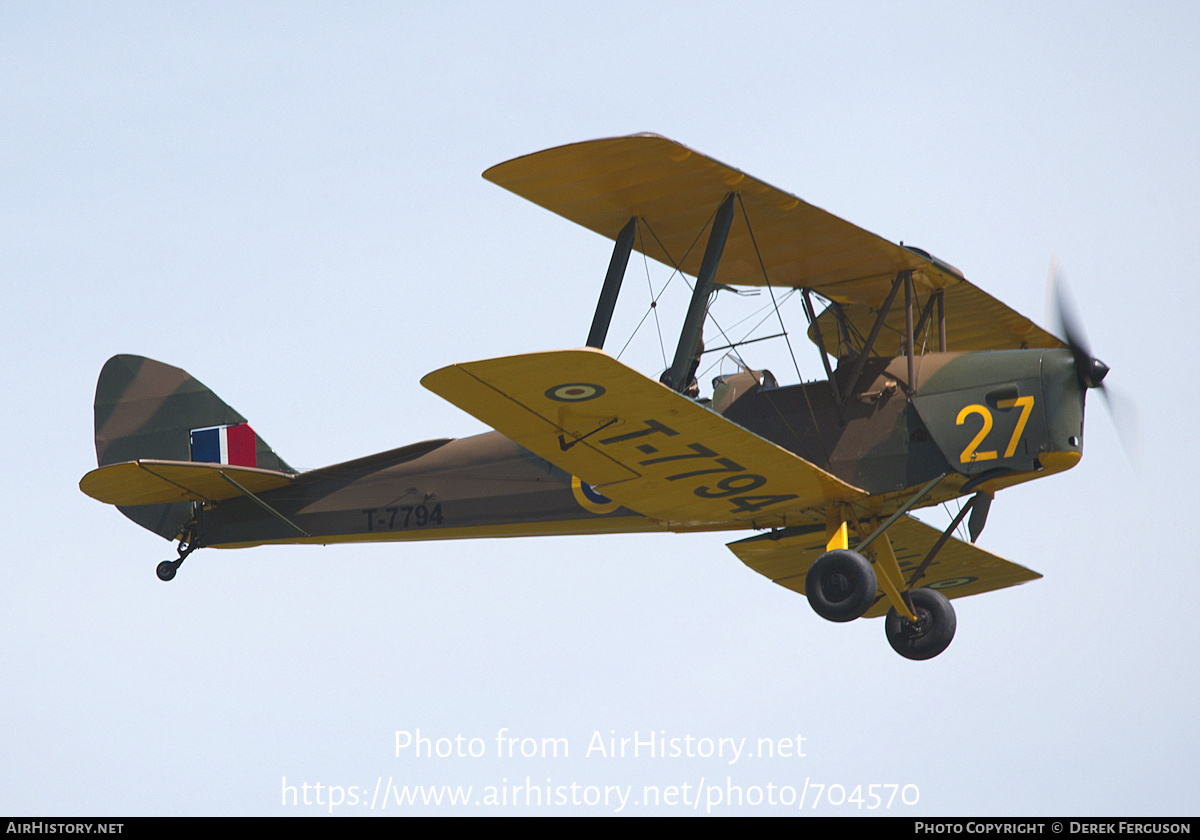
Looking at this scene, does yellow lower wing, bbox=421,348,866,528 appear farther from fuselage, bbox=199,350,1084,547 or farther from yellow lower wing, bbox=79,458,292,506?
yellow lower wing, bbox=79,458,292,506

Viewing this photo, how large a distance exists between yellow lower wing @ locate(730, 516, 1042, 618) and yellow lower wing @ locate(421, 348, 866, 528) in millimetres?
898

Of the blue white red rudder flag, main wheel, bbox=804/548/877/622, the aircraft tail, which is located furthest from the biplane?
the aircraft tail

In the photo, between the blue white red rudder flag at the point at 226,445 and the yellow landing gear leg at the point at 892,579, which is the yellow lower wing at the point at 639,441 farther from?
the blue white red rudder flag at the point at 226,445

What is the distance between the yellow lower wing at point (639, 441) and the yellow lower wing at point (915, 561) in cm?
90

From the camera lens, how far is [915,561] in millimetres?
13406

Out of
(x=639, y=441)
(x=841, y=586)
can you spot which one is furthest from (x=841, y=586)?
(x=639, y=441)

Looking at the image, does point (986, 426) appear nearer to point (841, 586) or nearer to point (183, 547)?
point (841, 586)

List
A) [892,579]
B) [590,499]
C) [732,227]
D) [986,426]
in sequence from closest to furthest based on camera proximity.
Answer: [986,426], [732,227], [892,579], [590,499]

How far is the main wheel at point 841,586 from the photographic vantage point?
1070cm

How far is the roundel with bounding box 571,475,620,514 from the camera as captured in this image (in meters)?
12.4

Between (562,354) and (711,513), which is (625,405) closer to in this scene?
(562,354)

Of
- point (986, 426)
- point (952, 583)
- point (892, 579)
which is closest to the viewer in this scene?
point (986, 426)

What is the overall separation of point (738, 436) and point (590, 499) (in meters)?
2.27

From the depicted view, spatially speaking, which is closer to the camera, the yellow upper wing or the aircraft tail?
the yellow upper wing
